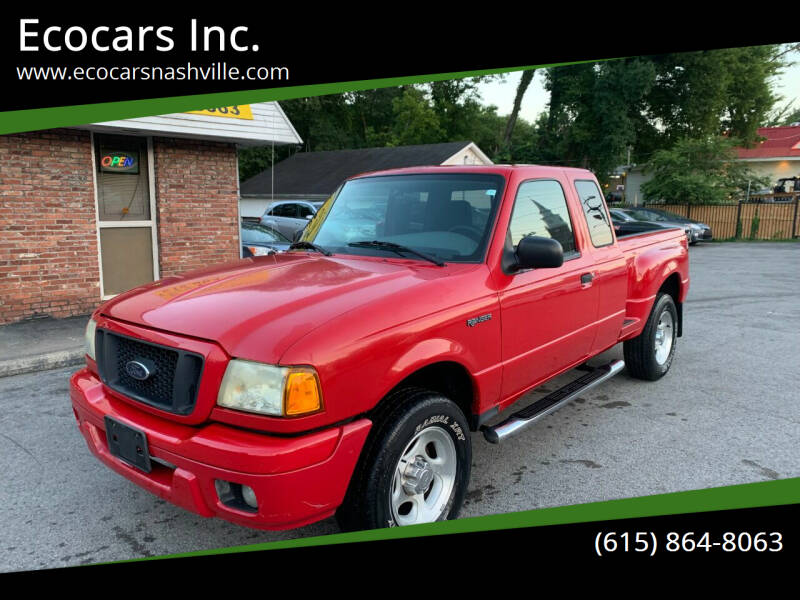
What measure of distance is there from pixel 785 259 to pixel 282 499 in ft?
67.0

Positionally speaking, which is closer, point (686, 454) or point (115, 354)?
point (115, 354)

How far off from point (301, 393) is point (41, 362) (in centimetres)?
521

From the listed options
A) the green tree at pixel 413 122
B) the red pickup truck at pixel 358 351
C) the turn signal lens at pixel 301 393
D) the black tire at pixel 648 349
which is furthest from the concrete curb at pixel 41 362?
the green tree at pixel 413 122

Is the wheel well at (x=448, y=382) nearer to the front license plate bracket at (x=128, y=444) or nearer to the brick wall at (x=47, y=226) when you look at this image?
the front license plate bracket at (x=128, y=444)

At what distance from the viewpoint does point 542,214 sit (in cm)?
411

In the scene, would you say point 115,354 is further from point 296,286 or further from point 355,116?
point 355,116

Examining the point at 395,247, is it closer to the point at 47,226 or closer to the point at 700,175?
the point at 47,226

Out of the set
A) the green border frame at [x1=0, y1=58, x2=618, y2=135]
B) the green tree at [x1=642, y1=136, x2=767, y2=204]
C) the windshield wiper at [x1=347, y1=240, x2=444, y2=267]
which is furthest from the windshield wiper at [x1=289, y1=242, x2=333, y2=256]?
the green tree at [x1=642, y1=136, x2=767, y2=204]

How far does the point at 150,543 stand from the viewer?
3176 millimetres

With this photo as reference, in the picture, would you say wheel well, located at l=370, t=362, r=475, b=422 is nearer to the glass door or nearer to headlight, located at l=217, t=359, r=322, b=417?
headlight, located at l=217, t=359, r=322, b=417

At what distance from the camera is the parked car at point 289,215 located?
851 inches

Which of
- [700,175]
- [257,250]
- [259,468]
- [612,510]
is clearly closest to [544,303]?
[612,510]

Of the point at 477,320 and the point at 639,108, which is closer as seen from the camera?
the point at 477,320

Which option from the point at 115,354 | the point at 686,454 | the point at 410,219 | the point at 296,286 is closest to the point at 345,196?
the point at 410,219
